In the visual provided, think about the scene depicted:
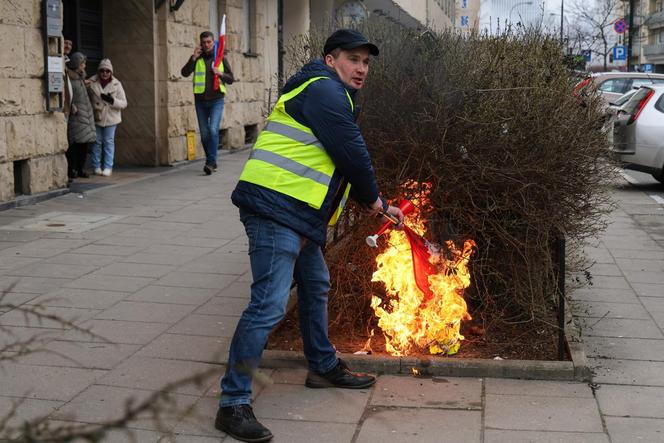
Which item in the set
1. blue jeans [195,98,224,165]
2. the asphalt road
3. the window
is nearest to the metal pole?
the asphalt road

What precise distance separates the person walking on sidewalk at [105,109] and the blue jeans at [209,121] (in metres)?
1.13

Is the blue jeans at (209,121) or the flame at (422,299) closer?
the flame at (422,299)

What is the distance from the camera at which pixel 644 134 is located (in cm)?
1488

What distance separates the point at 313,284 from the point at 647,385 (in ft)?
5.71

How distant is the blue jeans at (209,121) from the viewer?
1456 centimetres

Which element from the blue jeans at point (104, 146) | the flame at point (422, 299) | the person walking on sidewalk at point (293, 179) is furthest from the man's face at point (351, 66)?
the blue jeans at point (104, 146)

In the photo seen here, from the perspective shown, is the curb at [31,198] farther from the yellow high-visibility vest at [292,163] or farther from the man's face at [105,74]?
the yellow high-visibility vest at [292,163]

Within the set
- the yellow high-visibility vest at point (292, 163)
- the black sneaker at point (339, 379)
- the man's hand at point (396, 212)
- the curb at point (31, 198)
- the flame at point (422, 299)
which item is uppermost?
the yellow high-visibility vest at point (292, 163)

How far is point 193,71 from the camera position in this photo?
14617 mm

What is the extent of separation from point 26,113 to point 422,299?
7196mm

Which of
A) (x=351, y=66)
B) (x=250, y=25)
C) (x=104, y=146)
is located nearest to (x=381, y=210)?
(x=351, y=66)

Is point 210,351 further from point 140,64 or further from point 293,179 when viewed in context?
point 140,64

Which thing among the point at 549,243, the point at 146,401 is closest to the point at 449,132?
the point at 549,243

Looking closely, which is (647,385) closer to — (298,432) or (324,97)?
(298,432)
